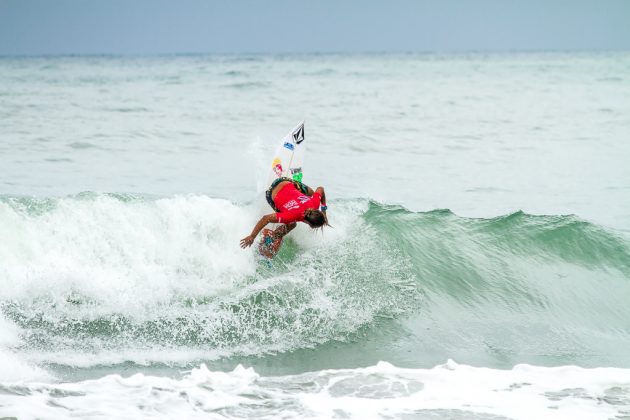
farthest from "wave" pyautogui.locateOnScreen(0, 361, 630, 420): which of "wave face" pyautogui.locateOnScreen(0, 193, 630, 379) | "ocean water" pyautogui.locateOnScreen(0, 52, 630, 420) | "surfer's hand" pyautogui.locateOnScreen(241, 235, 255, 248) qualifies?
"surfer's hand" pyautogui.locateOnScreen(241, 235, 255, 248)

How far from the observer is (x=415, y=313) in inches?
340

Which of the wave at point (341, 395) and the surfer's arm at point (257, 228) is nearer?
the wave at point (341, 395)

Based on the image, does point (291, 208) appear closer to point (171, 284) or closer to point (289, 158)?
point (171, 284)

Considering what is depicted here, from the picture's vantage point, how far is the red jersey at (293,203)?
852 cm

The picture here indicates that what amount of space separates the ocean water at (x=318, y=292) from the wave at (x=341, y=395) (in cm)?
2

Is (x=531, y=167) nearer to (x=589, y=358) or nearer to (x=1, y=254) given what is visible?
(x=589, y=358)

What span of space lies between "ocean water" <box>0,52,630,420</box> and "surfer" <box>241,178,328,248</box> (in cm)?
58

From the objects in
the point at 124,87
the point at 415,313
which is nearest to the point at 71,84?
the point at 124,87

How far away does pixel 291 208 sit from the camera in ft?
28.2

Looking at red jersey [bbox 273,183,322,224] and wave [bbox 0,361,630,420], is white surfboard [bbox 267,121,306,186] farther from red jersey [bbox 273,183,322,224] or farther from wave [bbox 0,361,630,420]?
wave [bbox 0,361,630,420]

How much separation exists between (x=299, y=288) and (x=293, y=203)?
102 centimetres

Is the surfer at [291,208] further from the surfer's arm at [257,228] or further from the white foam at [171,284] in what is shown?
the white foam at [171,284]

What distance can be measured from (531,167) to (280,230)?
1068 cm

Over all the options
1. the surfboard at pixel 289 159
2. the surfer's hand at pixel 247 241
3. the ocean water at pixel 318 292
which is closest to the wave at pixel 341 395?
the ocean water at pixel 318 292
